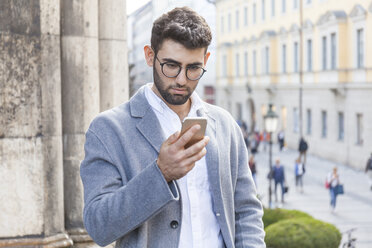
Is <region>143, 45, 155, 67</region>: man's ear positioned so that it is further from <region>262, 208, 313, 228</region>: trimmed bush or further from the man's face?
<region>262, 208, 313, 228</region>: trimmed bush

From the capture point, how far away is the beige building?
1156 inches

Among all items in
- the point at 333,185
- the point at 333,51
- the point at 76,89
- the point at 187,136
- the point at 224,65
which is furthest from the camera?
the point at 224,65

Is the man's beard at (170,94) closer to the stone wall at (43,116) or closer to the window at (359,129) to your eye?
the stone wall at (43,116)

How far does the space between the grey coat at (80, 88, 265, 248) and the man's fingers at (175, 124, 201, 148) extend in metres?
0.14

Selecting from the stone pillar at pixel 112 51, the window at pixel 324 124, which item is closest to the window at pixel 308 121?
the window at pixel 324 124

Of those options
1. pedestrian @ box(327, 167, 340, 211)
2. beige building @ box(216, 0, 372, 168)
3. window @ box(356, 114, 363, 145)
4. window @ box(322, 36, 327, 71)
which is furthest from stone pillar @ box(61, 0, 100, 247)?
window @ box(322, 36, 327, 71)

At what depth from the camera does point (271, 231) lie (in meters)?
Result: 9.00

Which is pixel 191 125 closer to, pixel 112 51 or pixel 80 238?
pixel 80 238

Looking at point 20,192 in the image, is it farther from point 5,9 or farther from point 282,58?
point 282,58

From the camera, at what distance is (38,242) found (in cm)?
372

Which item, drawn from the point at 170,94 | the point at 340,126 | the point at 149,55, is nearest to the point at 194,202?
the point at 170,94

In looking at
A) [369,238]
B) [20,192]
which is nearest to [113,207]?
[20,192]

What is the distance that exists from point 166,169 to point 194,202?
0.29 m

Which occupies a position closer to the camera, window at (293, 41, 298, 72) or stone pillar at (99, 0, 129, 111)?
stone pillar at (99, 0, 129, 111)
